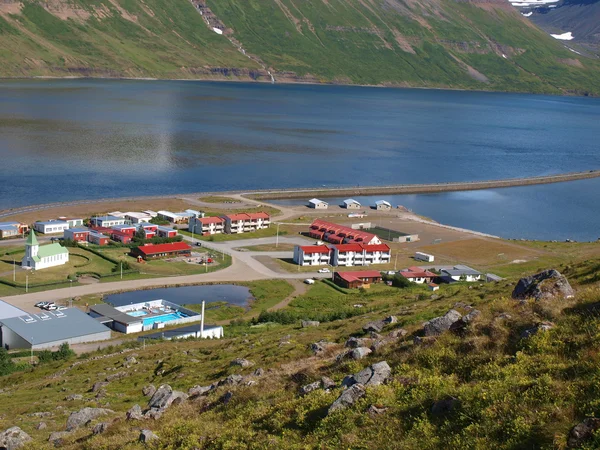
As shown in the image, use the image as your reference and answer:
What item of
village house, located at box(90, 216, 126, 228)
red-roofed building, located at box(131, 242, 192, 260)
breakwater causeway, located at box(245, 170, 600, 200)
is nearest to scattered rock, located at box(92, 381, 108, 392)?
red-roofed building, located at box(131, 242, 192, 260)

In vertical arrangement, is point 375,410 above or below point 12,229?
above

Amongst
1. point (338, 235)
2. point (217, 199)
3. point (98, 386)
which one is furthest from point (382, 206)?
point (98, 386)

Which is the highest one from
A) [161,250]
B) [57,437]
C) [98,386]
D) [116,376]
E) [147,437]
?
[147,437]

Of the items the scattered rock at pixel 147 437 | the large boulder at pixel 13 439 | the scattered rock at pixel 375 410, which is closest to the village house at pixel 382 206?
the large boulder at pixel 13 439

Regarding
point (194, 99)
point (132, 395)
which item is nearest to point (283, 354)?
point (132, 395)

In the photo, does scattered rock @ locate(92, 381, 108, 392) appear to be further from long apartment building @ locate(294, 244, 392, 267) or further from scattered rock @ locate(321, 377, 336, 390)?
long apartment building @ locate(294, 244, 392, 267)

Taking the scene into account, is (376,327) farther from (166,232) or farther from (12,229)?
(12,229)

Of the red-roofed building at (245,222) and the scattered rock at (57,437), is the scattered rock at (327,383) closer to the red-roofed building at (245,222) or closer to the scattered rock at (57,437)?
the scattered rock at (57,437)
